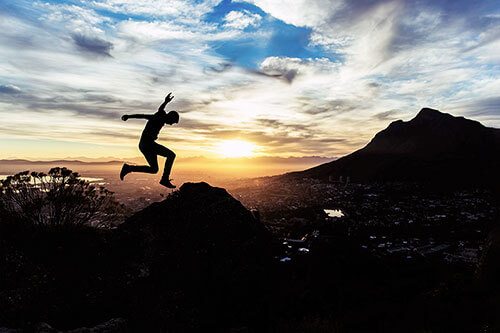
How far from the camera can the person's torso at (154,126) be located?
9.62m

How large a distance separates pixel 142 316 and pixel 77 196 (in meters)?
7.42

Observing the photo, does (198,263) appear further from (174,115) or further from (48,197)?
(48,197)

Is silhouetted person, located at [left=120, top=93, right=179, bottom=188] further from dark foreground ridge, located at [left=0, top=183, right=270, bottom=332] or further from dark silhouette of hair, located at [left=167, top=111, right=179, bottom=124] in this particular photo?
dark foreground ridge, located at [left=0, top=183, right=270, bottom=332]

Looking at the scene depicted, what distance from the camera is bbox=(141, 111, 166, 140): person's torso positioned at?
379 inches

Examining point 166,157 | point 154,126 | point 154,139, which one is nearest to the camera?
point 154,126

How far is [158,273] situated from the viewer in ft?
31.5

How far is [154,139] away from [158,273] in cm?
365

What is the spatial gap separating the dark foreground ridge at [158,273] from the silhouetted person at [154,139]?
141 centimetres

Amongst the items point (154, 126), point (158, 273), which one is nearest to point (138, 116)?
point (154, 126)

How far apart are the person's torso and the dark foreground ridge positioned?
7.93ft

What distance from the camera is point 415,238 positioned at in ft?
243

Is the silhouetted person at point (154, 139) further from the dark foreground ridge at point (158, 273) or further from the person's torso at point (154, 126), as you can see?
the dark foreground ridge at point (158, 273)

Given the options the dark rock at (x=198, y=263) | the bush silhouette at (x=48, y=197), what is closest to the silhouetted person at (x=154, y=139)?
the dark rock at (x=198, y=263)

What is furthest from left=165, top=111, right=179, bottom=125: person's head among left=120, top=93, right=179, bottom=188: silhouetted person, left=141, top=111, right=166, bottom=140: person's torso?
left=141, top=111, right=166, bottom=140: person's torso
